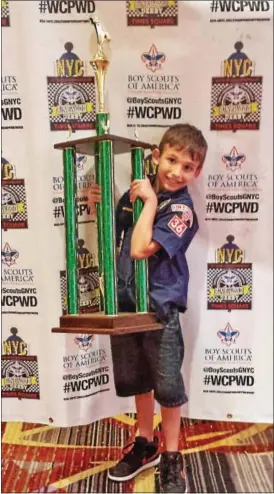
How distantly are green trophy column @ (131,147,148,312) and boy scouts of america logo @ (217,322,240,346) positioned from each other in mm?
400

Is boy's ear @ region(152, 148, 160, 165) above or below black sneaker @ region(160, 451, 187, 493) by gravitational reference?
above

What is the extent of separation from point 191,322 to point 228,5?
901 mm

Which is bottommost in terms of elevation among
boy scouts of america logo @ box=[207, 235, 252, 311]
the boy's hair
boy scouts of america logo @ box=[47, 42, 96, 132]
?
boy scouts of america logo @ box=[207, 235, 252, 311]

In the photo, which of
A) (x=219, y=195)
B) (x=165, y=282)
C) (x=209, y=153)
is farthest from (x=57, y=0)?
(x=165, y=282)

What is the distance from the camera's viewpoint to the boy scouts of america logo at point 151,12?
1.39 metres

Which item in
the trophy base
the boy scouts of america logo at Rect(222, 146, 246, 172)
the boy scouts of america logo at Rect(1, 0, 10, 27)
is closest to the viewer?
the trophy base

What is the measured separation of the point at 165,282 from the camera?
1277 millimetres

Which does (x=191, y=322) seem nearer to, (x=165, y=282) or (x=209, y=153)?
(x=165, y=282)

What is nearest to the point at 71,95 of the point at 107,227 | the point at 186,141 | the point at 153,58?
the point at 153,58

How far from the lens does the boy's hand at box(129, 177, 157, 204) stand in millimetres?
1202

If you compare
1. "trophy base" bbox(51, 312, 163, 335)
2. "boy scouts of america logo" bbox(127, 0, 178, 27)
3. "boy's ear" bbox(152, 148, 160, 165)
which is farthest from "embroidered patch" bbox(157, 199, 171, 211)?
"boy scouts of america logo" bbox(127, 0, 178, 27)

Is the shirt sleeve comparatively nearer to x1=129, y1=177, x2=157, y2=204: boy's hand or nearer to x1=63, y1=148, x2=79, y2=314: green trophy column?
x1=129, y1=177, x2=157, y2=204: boy's hand

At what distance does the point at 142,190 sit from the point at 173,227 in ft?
0.37

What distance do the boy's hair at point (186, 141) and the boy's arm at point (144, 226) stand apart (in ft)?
0.45
